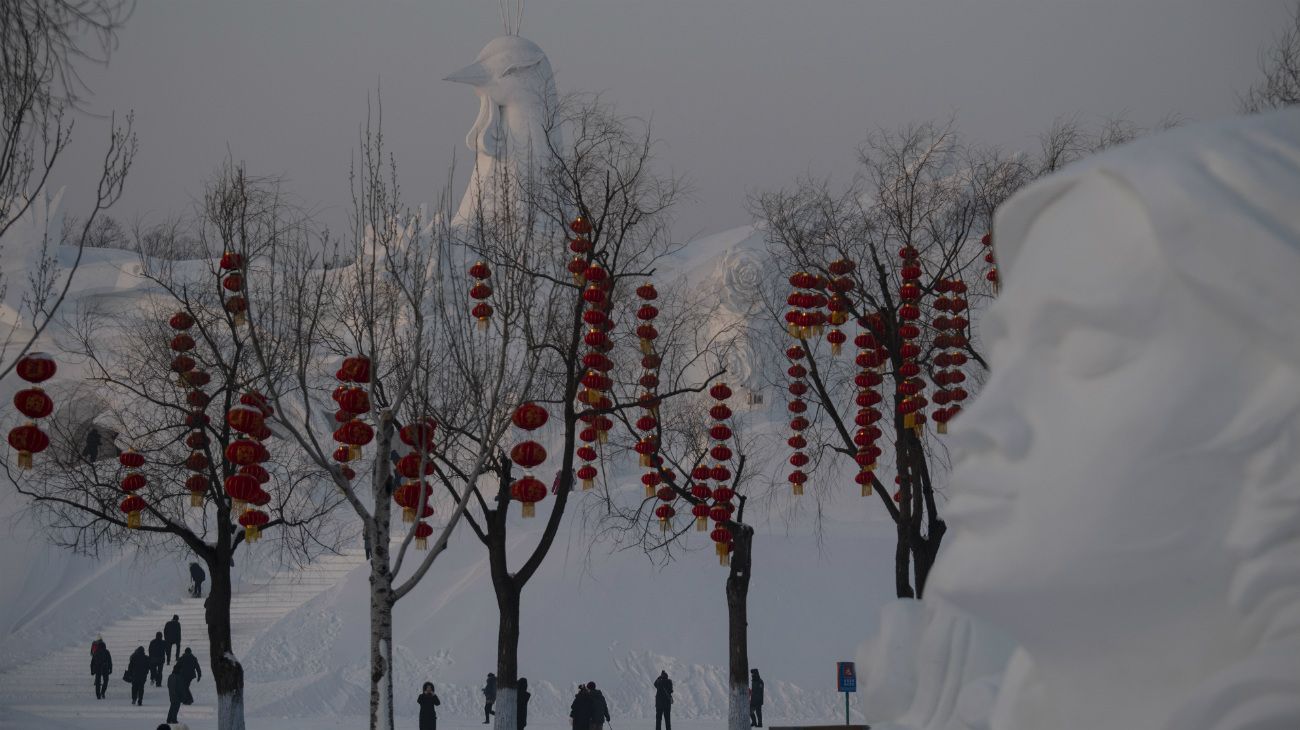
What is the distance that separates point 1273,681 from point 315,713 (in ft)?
60.7

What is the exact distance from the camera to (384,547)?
29.3ft

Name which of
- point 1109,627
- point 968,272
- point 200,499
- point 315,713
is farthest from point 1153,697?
point 968,272

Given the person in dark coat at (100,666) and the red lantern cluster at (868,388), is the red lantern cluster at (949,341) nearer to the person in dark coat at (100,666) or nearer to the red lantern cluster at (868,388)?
the red lantern cluster at (868,388)

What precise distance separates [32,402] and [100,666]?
33.9 feet

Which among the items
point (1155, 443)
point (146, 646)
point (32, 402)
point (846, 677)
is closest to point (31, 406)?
point (32, 402)

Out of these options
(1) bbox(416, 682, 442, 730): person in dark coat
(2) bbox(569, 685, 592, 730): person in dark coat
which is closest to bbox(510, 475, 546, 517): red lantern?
(1) bbox(416, 682, 442, 730): person in dark coat

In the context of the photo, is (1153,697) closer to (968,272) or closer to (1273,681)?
(1273,681)

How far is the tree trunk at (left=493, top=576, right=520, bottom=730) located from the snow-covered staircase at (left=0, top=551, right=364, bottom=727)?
25.6ft

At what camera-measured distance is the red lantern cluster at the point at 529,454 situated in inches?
384

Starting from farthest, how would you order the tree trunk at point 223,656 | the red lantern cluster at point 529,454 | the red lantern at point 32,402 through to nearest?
1. the tree trunk at point 223,656
2. the red lantern at point 32,402
3. the red lantern cluster at point 529,454

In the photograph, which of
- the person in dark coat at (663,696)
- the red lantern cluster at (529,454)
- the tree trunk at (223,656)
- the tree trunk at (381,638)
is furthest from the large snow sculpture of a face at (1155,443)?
the person in dark coat at (663,696)

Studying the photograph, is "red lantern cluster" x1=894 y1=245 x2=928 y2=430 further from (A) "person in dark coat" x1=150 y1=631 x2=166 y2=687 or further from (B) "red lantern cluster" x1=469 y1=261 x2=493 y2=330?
(A) "person in dark coat" x1=150 y1=631 x2=166 y2=687

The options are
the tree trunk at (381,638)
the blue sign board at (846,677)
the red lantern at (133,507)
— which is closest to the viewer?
the tree trunk at (381,638)

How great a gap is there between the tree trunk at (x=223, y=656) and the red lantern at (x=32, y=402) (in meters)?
2.53
